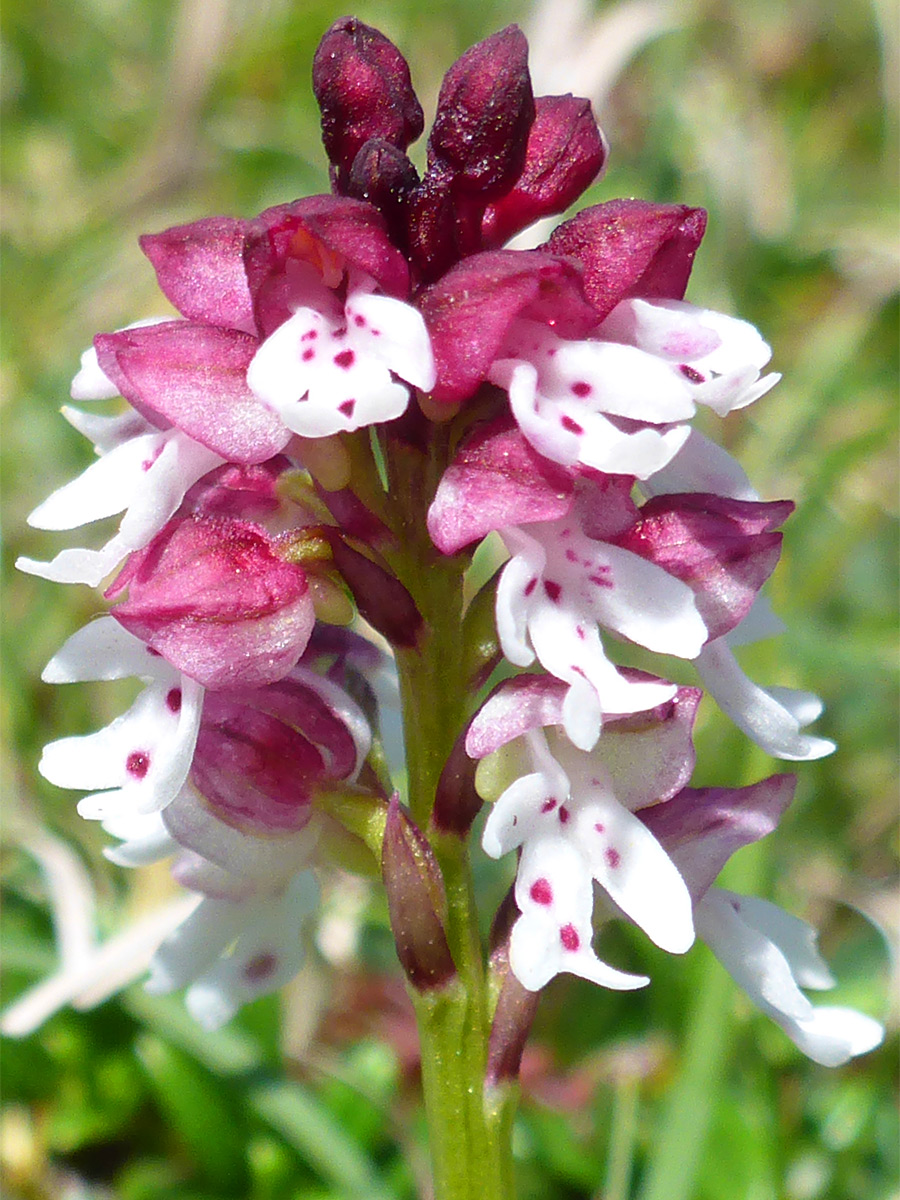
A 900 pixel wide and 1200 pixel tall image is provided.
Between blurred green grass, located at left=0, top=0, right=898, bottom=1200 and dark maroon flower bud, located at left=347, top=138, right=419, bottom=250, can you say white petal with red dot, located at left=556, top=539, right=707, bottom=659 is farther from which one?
blurred green grass, located at left=0, top=0, right=898, bottom=1200

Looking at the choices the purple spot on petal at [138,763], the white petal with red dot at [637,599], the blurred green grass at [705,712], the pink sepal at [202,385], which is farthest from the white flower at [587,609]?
the blurred green grass at [705,712]

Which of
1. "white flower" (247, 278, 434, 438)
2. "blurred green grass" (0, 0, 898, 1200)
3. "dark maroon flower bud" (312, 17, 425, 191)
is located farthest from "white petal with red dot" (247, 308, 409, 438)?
"blurred green grass" (0, 0, 898, 1200)

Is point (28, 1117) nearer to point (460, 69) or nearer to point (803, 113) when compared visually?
point (460, 69)

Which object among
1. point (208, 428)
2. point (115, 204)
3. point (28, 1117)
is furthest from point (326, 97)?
point (115, 204)

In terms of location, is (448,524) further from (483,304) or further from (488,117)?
(488,117)

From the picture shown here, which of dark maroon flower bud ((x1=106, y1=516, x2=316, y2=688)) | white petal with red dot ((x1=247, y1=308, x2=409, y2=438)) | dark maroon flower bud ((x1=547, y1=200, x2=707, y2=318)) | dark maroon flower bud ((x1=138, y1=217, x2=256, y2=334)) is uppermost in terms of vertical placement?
dark maroon flower bud ((x1=138, y1=217, x2=256, y2=334))
